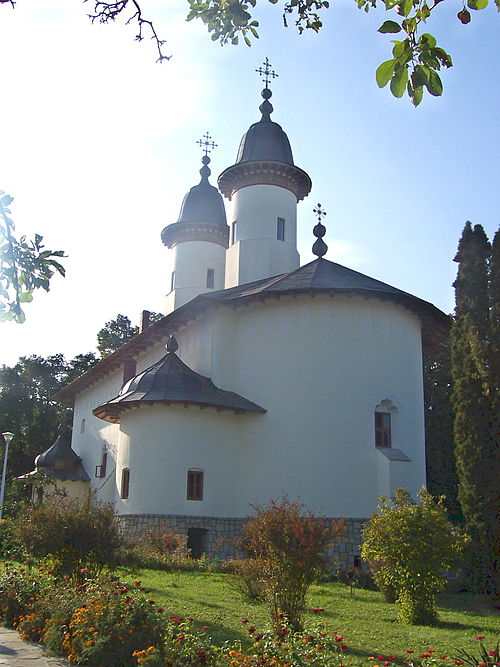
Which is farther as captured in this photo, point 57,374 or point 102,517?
point 57,374

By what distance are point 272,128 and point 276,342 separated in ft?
37.0

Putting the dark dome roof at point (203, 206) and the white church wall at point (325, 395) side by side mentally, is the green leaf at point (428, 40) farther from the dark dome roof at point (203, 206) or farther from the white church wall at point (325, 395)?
the dark dome roof at point (203, 206)

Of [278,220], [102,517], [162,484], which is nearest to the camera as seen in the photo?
[102,517]

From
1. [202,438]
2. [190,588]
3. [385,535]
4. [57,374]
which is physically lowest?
[190,588]

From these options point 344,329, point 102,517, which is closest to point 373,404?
point 344,329

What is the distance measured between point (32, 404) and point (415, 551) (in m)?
40.4

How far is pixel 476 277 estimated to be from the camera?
15445mm

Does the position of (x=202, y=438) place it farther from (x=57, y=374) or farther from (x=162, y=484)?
(x=57, y=374)

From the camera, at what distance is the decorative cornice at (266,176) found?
→ 26.9 m

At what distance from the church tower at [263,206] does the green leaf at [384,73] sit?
22354 mm

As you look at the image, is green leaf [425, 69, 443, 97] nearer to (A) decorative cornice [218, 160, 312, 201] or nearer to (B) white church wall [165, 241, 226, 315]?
(A) decorative cornice [218, 160, 312, 201]

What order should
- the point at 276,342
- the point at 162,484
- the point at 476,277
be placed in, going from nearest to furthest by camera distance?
1. the point at 476,277
2. the point at 162,484
3. the point at 276,342

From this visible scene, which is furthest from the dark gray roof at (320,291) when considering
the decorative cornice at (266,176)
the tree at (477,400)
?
the decorative cornice at (266,176)

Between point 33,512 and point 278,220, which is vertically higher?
point 278,220
